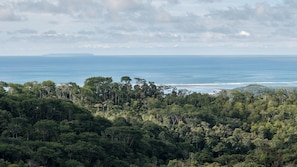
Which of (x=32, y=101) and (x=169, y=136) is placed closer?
(x=32, y=101)

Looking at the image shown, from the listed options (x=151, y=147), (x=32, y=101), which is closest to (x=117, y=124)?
(x=151, y=147)

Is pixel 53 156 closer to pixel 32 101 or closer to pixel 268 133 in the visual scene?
pixel 32 101

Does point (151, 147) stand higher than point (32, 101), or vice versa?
point (32, 101)

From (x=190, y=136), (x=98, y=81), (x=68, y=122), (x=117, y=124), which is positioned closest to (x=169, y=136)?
(x=190, y=136)

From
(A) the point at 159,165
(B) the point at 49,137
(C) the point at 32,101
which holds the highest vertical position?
(C) the point at 32,101

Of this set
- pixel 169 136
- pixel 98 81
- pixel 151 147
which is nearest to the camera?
pixel 151 147

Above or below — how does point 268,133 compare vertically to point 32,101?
below

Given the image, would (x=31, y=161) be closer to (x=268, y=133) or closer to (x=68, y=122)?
(x=68, y=122)

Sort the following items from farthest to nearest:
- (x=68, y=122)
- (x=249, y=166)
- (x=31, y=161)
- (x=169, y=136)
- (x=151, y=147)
Result: 1. (x=169, y=136)
2. (x=151, y=147)
3. (x=68, y=122)
4. (x=249, y=166)
5. (x=31, y=161)
